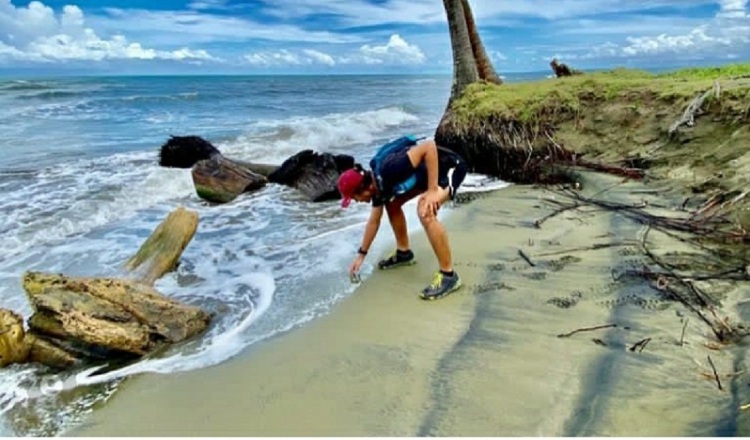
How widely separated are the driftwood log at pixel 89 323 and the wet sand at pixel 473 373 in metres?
0.50

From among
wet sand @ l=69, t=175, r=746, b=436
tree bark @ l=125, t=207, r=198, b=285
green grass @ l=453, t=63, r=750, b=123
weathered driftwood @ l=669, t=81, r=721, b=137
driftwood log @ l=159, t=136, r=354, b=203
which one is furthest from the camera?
driftwood log @ l=159, t=136, r=354, b=203

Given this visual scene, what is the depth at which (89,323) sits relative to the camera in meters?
4.43

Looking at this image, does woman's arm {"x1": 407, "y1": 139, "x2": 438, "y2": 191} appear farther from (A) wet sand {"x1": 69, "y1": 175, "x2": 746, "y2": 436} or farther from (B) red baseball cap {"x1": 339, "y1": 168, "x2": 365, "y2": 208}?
(A) wet sand {"x1": 69, "y1": 175, "x2": 746, "y2": 436}

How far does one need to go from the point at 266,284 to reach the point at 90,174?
873 cm

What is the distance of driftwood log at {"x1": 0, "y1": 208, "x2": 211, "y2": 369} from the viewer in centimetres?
442

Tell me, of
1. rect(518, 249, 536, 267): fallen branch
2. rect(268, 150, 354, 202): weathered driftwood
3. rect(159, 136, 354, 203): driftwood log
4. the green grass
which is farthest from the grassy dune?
rect(159, 136, 354, 203): driftwood log

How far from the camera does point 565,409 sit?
3.21 meters

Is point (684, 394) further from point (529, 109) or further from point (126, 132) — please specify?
point (126, 132)

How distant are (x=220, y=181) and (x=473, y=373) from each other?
304 inches

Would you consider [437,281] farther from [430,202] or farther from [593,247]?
[593,247]

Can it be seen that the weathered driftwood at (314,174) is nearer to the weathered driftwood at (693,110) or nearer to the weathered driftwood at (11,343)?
the weathered driftwood at (693,110)

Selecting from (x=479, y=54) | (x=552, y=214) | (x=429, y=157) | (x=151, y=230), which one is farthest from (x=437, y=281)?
(x=479, y=54)

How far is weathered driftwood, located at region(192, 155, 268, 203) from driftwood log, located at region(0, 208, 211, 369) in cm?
562

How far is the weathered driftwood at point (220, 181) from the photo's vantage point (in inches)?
410
